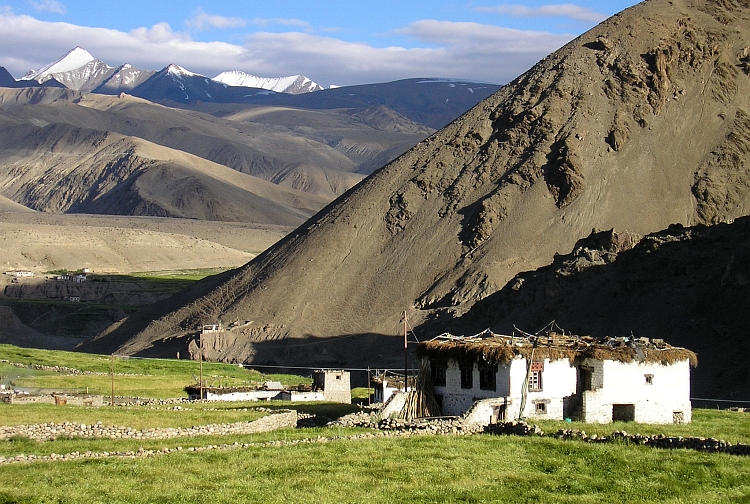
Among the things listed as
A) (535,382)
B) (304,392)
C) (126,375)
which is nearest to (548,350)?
(535,382)

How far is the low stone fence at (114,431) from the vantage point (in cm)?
3046

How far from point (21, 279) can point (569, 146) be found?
57.7 metres

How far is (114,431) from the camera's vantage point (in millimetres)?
31156

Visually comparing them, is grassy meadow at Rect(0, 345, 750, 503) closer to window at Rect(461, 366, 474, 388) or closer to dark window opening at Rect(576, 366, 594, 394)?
dark window opening at Rect(576, 366, 594, 394)

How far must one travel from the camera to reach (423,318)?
240 feet

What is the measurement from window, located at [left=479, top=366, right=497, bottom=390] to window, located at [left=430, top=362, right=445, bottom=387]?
1.58m

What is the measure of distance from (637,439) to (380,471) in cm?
646

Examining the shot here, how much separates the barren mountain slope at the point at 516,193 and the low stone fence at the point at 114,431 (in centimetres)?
3785

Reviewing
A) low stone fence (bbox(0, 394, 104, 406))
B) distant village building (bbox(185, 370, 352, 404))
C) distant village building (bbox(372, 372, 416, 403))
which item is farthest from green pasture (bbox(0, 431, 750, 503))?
distant village building (bbox(185, 370, 352, 404))

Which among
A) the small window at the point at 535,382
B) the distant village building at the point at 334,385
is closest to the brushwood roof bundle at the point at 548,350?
the small window at the point at 535,382

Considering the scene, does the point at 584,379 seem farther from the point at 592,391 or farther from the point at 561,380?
the point at 561,380

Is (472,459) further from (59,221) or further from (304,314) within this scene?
(59,221)

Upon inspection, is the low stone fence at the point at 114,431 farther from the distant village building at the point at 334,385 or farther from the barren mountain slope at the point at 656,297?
the barren mountain slope at the point at 656,297

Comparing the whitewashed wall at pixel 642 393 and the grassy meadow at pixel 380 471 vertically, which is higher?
the whitewashed wall at pixel 642 393
